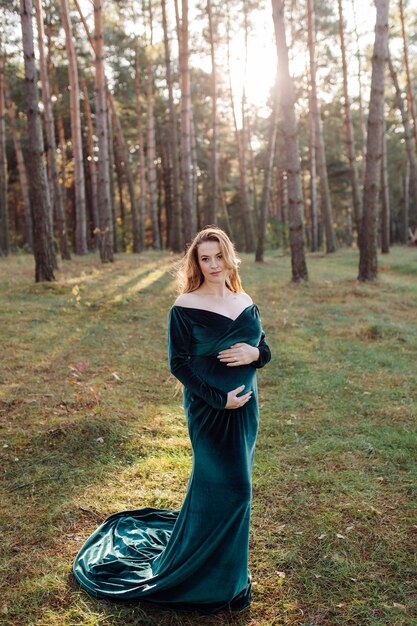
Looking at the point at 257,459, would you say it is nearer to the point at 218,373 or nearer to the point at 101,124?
the point at 218,373

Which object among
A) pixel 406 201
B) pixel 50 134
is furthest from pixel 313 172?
pixel 50 134

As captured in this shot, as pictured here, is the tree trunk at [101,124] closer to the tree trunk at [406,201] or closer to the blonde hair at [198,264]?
the blonde hair at [198,264]

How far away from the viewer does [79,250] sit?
23.8 m

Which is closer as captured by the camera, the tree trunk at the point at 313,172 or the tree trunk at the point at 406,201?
the tree trunk at the point at 313,172

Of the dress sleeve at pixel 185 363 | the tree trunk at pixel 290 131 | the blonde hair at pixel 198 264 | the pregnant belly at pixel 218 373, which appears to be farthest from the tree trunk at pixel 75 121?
the pregnant belly at pixel 218 373

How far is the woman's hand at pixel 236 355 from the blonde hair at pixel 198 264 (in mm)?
468

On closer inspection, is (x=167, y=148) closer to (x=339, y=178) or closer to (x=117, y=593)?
(x=339, y=178)

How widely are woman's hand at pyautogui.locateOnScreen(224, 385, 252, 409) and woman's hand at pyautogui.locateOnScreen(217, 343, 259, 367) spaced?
15 centimetres

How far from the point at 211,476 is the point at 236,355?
0.75 metres

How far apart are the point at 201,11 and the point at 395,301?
17242mm

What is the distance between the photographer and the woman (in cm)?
337

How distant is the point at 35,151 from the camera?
40.2 ft

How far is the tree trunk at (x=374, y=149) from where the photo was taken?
45.9 ft

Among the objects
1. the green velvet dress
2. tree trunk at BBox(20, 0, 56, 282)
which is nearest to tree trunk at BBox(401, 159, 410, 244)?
tree trunk at BBox(20, 0, 56, 282)
